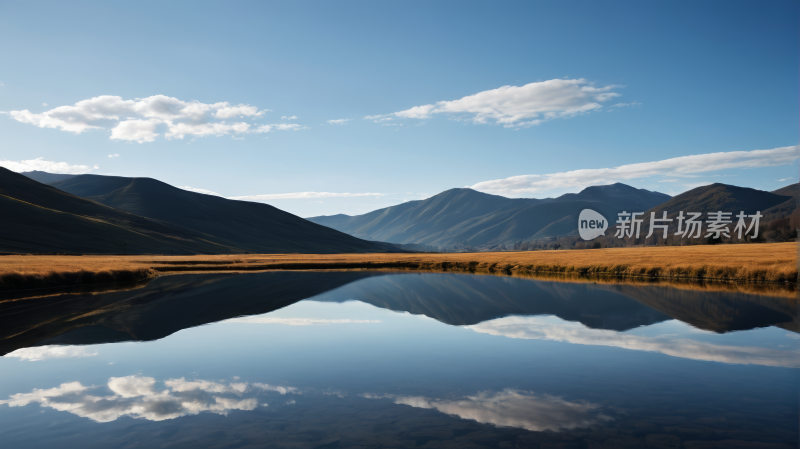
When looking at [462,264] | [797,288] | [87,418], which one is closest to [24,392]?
[87,418]

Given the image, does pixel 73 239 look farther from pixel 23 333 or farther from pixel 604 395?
pixel 604 395

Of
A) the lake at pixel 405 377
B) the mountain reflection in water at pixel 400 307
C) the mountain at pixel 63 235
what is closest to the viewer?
the lake at pixel 405 377

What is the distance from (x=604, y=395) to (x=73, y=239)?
19340cm

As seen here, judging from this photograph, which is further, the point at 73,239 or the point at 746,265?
the point at 73,239

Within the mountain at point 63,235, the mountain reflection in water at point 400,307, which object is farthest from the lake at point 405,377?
the mountain at point 63,235

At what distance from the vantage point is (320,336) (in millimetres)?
24281

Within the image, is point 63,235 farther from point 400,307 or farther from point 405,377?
point 405,377

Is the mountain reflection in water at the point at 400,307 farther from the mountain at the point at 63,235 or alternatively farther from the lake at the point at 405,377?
the mountain at the point at 63,235

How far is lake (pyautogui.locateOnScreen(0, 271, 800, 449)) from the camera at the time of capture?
10.9m

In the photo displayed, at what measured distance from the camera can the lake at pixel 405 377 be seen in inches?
428

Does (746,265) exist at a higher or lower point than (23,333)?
higher

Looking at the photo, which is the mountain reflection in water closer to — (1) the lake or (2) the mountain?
(1) the lake

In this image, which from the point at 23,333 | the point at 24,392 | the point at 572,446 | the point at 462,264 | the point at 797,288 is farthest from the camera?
the point at 462,264

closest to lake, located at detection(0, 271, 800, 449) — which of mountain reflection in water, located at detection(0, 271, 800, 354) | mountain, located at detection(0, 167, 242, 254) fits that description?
mountain reflection in water, located at detection(0, 271, 800, 354)
